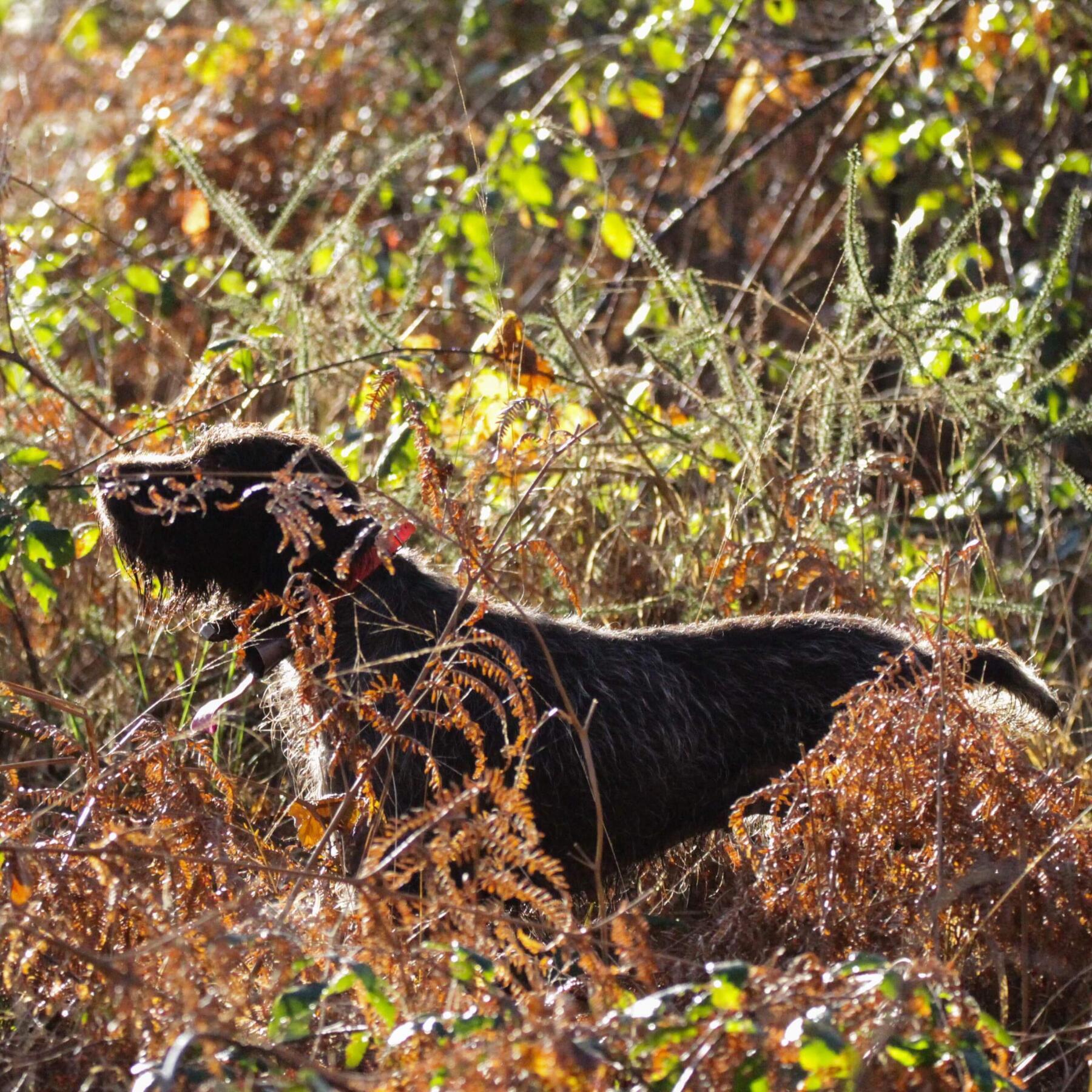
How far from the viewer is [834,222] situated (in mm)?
7953

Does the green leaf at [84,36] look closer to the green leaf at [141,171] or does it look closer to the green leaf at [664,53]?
the green leaf at [141,171]

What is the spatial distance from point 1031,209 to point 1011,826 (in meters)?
3.15

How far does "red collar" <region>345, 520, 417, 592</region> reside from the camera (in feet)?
11.5

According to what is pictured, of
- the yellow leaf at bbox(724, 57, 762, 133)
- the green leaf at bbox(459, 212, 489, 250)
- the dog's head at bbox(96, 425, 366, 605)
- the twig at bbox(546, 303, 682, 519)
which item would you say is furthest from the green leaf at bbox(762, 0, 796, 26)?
the dog's head at bbox(96, 425, 366, 605)

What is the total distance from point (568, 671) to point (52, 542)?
145 centimetres

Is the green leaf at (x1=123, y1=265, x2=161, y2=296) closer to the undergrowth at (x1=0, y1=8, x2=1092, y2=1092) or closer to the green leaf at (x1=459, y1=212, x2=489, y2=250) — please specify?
the undergrowth at (x1=0, y1=8, x2=1092, y2=1092)

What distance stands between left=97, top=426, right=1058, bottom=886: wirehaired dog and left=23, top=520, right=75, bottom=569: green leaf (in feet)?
0.87

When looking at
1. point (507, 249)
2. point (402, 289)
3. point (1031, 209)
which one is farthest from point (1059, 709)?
point (507, 249)

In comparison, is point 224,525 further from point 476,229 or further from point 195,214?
point 195,214

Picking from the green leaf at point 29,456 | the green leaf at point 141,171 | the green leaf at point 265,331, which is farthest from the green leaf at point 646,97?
the green leaf at point 29,456

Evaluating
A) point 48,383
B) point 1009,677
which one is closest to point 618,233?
point 48,383

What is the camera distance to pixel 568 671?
3867 millimetres

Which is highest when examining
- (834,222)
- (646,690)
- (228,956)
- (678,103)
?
(678,103)

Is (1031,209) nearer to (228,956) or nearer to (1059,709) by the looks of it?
(1059,709)
